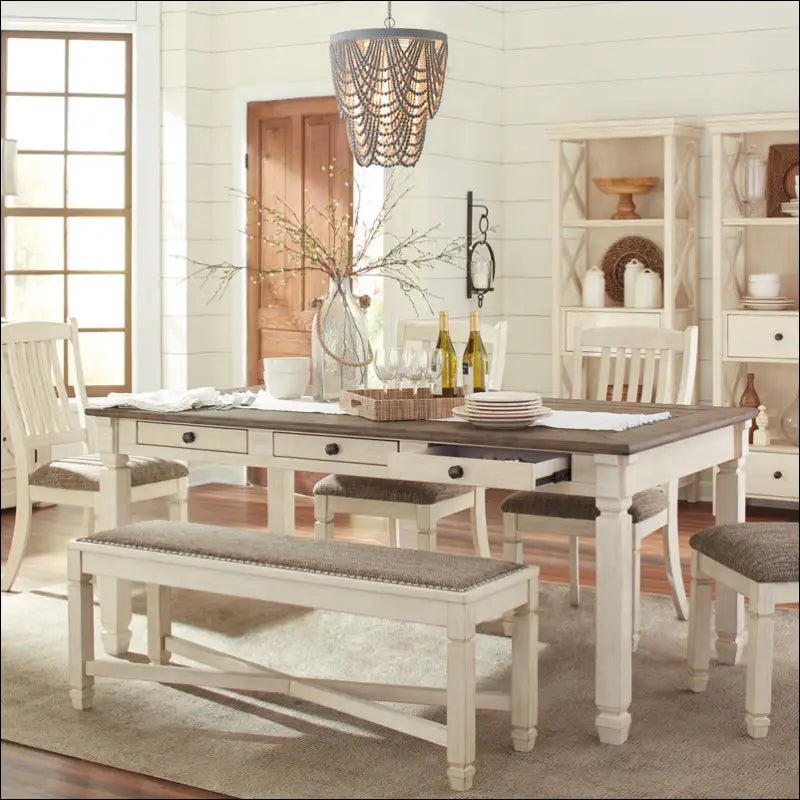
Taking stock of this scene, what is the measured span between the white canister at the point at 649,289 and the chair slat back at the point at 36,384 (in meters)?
2.59

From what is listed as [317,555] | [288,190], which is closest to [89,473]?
[317,555]

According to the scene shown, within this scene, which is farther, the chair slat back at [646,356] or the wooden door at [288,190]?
the wooden door at [288,190]

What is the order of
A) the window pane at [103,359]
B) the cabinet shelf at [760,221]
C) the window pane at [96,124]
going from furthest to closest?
the window pane at [103,359] < the window pane at [96,124] < the cabinet shelf at [760,221]

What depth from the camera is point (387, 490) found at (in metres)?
4.06

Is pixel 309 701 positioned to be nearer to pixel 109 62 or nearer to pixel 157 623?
pixel 157 623

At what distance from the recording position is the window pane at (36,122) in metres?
6.29

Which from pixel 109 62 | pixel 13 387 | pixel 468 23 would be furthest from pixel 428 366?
pixel 109 62

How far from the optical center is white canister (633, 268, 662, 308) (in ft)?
19.5

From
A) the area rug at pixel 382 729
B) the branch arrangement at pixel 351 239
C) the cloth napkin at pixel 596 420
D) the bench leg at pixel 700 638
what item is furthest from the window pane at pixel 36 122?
the bench leg at pixel 700 638

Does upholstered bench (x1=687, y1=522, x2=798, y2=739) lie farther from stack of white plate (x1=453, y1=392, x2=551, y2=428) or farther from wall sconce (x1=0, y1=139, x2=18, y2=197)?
wall sconce (x1=0, y1=139, x2=18, y2=197)

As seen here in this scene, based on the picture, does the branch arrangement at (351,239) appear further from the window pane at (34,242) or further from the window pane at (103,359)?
the window pane at (34,242)

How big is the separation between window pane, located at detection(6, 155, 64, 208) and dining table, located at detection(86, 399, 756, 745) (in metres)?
2.92

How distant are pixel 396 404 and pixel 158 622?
3.08 ft

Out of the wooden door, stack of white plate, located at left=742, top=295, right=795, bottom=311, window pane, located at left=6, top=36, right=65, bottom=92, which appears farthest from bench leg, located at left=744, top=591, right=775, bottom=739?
window pane, located at left=6, top=36, right=65, bottom=92
